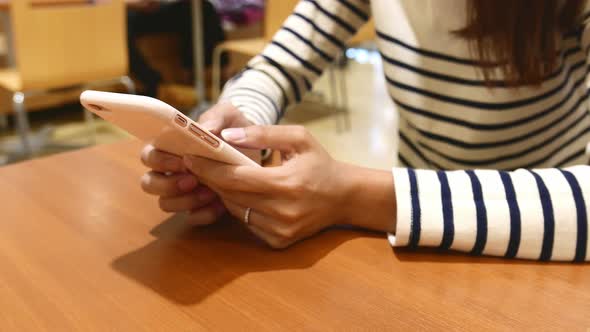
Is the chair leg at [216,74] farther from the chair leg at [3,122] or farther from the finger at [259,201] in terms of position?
the finger at [259,201]

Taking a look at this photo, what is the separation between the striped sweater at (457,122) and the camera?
0.52 meters

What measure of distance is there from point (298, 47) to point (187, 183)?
0.35 metres

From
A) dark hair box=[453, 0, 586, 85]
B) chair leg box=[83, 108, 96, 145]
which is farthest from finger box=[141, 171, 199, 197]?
chair leg box=[83, 108, 96, 145]

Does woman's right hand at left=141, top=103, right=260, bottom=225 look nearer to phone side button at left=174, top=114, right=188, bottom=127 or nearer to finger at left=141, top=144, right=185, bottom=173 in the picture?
finger at left=141, top=144, right=185, bottom=173

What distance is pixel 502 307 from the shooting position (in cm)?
44

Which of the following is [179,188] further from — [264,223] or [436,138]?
[436,138]

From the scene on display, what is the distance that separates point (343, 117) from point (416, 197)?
2.72m

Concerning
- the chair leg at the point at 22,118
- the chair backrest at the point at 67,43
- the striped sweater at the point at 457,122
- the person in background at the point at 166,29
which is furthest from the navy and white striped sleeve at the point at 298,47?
the person in background at the point at 166,29

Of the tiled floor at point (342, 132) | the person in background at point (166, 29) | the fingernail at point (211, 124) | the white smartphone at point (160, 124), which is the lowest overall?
the tiled floor at point (342, 132)

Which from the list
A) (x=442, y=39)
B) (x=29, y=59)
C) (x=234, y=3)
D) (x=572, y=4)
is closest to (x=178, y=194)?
(x=442, y=39)

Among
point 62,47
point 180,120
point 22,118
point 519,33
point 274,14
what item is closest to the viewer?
point 180,120

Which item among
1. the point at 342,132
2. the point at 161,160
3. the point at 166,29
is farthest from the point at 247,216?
the point at 166,29

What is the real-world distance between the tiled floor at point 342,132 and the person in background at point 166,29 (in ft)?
1.29

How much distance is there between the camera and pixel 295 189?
0.51 m
